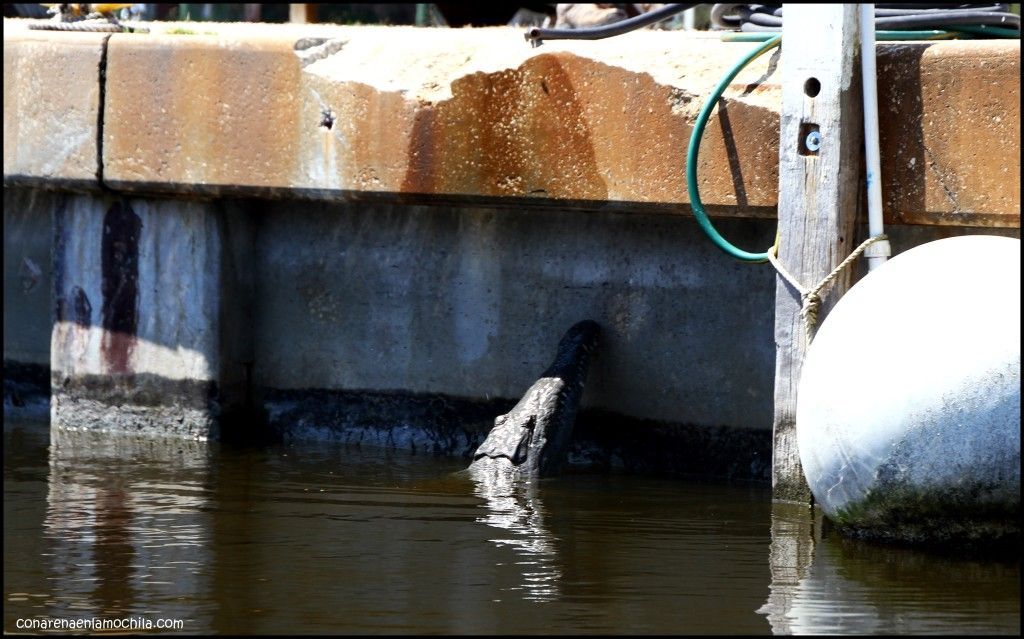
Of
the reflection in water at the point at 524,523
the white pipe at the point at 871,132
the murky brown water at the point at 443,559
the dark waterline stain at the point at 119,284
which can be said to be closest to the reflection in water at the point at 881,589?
the murky brown water at the point at 443,559

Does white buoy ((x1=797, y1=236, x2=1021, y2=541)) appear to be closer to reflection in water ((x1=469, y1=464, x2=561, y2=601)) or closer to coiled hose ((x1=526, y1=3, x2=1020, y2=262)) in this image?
coiled hose ((x1=526, y1=3, x2=1020, y2=262))

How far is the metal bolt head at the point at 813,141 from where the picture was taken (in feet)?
15.7

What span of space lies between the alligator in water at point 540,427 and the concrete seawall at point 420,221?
1.05 ft

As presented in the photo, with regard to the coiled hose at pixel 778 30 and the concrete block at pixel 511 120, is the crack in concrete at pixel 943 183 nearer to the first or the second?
the concrete block at pixel 511 120

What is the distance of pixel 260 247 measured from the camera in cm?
653

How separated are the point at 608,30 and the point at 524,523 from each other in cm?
186

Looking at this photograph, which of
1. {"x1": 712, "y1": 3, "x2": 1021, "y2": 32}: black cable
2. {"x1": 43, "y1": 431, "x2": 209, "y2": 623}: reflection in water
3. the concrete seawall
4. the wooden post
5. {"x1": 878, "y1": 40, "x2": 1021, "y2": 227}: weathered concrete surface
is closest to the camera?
{"x1": 43, "y1": 431, "x2": 209, "y2": 623}: reflection in water

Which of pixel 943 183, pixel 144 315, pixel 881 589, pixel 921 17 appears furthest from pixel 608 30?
pixel 144 315

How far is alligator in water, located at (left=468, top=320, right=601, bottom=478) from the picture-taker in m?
5.57

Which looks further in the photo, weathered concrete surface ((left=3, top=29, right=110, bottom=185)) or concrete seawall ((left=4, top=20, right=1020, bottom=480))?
weathered concrete surface ((left=3, top=29, right=110, bottom=185))

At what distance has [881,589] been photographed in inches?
161

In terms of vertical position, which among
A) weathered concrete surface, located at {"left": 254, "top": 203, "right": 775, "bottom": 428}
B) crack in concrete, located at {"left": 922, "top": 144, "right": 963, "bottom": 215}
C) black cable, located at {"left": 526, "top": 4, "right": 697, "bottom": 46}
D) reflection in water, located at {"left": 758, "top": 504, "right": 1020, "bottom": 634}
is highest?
black cable, located at {"left": 526, "top": 4, "right": 697, "bottom": 46}

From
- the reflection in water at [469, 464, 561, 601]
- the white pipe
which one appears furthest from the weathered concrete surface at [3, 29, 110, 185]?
the white pipe

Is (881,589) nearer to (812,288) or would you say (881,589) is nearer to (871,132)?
(812,288)
